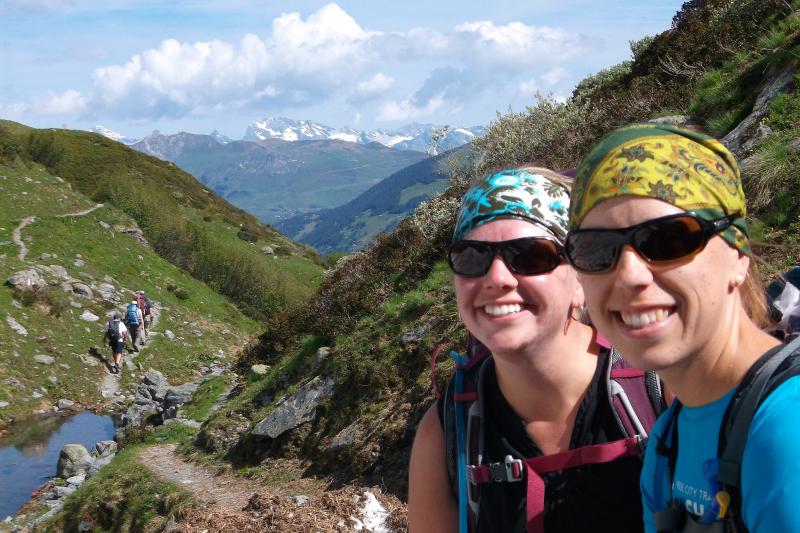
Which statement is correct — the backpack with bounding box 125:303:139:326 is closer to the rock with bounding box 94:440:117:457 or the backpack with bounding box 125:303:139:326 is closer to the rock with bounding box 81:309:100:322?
the rock with bounding box 81:309:100:322

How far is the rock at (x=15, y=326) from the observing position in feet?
81.3

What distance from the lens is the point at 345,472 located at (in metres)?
8.84

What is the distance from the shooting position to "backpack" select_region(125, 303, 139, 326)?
2583 cm

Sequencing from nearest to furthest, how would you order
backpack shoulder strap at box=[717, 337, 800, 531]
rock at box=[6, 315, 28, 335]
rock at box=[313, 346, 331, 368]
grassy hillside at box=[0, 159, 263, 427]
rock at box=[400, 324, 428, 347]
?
backpack shoulder strap at box=[717, 337, 800, 531]
rock at box=[400, 324, 428, 347]
rock at box=[313, 346, 331, 368]
grassy hillside at box=[0, 159, 263, 427]
rock at box=[6, 315, 28, 335]

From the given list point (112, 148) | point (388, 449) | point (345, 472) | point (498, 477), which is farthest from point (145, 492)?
point (112, 148)

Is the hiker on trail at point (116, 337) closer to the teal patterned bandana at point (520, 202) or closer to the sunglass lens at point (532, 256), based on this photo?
the teal patterned bandana at point (520, 202)

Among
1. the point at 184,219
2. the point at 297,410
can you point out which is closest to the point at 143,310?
the point at 297,410

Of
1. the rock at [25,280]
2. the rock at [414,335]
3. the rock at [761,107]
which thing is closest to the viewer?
the rock at [761,107]

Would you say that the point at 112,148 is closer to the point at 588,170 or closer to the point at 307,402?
the point at 307,402

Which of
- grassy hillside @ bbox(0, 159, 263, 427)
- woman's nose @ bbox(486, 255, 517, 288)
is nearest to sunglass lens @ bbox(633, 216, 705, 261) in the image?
woman's nose @ bbox(486, 255, 517, 288)

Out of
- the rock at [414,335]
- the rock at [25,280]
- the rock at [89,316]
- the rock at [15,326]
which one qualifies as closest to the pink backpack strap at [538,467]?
the rock at [414,335]

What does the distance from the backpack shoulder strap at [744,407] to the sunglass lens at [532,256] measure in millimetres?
822

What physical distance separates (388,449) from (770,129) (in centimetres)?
614

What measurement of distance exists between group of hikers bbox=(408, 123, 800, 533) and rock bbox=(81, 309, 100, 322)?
93.2 ft
